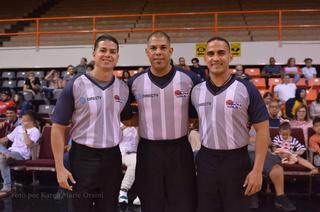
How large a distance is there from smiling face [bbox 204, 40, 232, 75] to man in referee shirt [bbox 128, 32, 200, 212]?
257mm

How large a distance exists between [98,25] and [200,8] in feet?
12.0

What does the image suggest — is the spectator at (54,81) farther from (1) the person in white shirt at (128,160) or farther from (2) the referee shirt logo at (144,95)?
(2) the referee shirt logo at (144,95)

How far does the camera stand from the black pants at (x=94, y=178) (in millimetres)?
2680

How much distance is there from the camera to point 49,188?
5.79 metres

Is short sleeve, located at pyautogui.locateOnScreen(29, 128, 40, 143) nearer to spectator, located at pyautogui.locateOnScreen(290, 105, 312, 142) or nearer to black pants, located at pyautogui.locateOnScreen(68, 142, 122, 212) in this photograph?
black pants, located at pyautogui.locateOnScreen(68, 142, 122, 212)

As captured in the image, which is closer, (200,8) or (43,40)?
(43,40)

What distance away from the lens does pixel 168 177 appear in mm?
2811

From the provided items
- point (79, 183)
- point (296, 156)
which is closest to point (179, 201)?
point (79, 183)

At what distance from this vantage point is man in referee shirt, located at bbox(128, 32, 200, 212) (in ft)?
9.18

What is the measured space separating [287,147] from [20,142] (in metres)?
3.78

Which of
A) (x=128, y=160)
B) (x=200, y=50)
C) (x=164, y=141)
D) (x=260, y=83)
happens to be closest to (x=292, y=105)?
(x=260, y=83)

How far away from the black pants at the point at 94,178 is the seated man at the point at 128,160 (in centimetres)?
197

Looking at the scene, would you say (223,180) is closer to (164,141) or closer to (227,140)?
(227,140)

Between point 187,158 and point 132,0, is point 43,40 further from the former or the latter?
point 187,158
